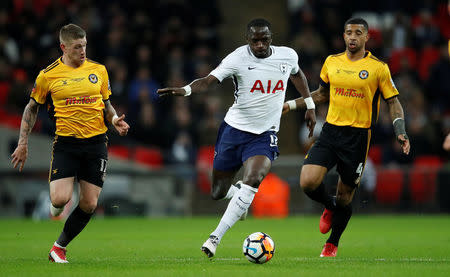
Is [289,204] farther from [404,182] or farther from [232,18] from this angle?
[232,18]

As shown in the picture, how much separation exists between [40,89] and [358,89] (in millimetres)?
3502

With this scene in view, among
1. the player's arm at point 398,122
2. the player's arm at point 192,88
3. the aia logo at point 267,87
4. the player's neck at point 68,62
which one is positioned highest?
the player's neck at point 68,62

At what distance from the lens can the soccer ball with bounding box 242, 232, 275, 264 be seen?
900cm

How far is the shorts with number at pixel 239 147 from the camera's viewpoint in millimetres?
9945

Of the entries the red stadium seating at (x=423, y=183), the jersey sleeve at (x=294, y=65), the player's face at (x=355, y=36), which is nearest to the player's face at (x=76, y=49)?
the jersey sleeve at (x=294, y=65)

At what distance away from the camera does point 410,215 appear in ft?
62.5

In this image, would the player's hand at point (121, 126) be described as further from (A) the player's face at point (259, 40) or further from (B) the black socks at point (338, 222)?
(B) the black socks at point (338, 222)

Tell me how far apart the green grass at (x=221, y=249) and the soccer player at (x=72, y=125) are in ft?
2.07

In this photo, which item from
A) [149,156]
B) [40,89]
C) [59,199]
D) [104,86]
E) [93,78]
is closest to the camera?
[59,199]

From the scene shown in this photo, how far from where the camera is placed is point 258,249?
9.01 meters

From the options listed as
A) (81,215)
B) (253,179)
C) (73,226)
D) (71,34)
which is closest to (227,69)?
(253,179)

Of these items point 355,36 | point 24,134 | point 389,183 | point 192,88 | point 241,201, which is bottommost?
point 389,183

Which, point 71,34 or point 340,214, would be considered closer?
point 71,34

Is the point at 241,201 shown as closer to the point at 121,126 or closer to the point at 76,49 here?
the point at 121,126
